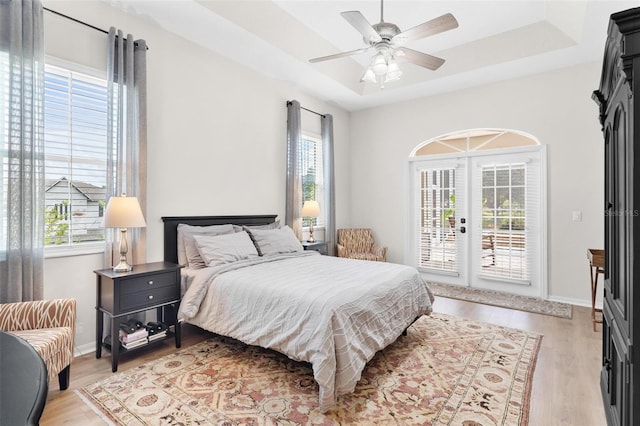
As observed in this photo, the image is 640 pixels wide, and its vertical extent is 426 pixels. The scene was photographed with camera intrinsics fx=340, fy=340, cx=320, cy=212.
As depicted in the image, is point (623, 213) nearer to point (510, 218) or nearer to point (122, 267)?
point (122, 267)

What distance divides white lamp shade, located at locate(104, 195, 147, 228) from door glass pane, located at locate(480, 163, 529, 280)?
14.6ft

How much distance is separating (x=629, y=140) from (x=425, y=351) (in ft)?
6.98

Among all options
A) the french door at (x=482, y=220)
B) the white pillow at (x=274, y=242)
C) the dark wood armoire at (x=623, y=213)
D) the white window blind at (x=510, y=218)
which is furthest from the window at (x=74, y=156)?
the white window blind at (x=510, y=218)

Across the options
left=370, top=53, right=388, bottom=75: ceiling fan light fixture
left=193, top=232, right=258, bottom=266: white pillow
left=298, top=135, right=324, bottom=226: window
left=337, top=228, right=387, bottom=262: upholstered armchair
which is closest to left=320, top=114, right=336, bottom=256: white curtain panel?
left=298, top=135, right=324, bottom=226: window

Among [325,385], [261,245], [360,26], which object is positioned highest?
[360,26]

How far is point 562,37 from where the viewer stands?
3.76m

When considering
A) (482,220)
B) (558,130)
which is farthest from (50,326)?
(558,130)

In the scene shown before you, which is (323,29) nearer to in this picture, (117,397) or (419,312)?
(419,312)

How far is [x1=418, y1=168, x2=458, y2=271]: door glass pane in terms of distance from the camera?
17.2 ft

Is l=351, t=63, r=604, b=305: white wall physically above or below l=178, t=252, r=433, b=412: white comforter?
above

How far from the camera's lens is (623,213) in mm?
1539

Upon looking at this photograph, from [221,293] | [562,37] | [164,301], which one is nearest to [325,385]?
[221,293]

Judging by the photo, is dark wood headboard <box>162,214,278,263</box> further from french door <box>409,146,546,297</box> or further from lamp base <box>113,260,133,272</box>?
french door <box>409,146,546,297</box>

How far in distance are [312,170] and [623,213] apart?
4227 millimetres
